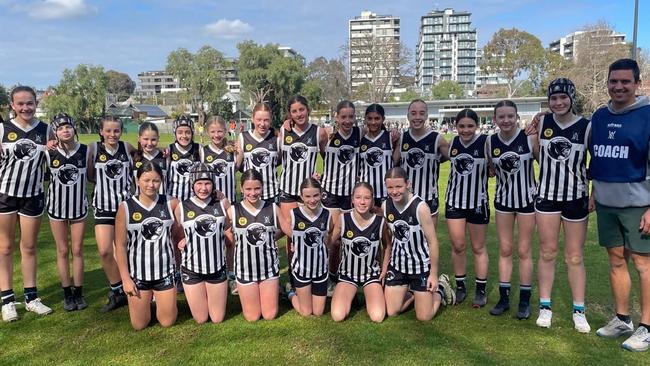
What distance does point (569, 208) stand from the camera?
4770 millimetres

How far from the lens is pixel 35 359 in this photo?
432 centimetres

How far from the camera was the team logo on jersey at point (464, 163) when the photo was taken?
18.0 feet

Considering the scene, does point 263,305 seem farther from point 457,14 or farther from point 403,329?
point 457,14

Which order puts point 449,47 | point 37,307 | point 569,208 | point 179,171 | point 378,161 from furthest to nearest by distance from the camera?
point 449,47
point 179,171
point 378,161
point 37,307
point 569,208

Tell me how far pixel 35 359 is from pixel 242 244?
2113 mm

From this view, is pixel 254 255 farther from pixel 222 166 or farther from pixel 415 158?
pixel 415 158

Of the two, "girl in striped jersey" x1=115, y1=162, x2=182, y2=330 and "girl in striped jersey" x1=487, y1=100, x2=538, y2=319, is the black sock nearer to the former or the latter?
"girl in striped jersey" x1=115, y1=162, x2=182, y2=330

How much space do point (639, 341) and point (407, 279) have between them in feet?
7.19

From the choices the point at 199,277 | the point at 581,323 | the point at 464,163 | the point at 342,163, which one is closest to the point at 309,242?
the point at 199,277

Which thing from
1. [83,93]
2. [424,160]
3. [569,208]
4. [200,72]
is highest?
[200,72]

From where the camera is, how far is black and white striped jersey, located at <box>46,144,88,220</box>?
5305 mm

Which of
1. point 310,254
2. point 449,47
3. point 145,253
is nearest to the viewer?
point 145,253

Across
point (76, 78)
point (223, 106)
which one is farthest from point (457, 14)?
point (76, 78)

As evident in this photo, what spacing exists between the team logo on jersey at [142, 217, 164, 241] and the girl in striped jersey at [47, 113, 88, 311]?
38.4 inches
